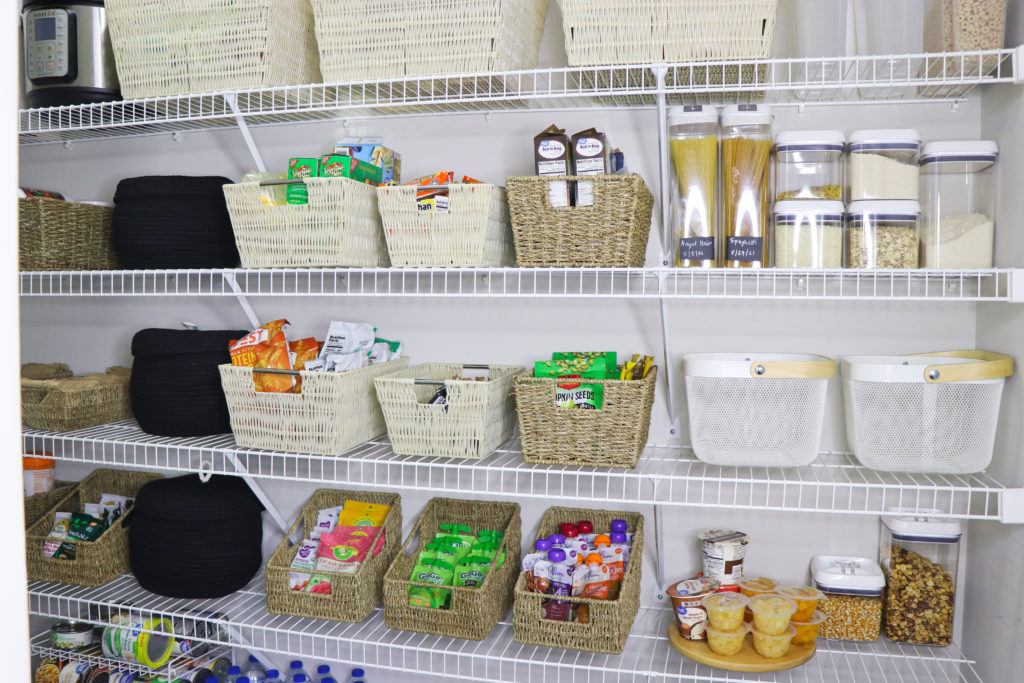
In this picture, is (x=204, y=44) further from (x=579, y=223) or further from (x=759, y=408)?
(x=759, y=408)

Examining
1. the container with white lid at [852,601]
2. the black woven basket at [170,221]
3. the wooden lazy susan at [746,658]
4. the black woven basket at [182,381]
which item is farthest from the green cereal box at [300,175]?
the container with white lid at [852,601]

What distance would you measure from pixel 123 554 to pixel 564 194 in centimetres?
154

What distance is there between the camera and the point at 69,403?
192 centimetres

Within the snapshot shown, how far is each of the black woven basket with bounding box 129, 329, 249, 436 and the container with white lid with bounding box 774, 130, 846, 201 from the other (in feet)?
4.47

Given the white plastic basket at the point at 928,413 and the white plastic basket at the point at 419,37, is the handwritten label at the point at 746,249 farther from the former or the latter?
the white plastic basket at the point at 419,37

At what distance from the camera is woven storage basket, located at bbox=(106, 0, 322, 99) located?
1741mm

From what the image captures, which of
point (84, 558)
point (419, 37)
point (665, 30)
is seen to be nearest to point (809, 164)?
point (665, 30)

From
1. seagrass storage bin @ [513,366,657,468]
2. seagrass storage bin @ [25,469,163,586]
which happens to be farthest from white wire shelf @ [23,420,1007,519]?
seagrass storage bin @ [25,469,163,586]

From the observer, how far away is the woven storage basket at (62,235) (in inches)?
75.0

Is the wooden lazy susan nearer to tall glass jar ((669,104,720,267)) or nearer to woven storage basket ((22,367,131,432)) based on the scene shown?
tall glass jar ((669,104,720,267))

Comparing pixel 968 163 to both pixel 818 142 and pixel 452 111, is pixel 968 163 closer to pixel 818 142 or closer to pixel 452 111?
pixel 818 142

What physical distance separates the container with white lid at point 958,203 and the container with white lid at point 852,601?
68cm

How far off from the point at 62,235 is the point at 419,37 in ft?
3.53

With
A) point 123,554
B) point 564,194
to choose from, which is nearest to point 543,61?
point 564,194
